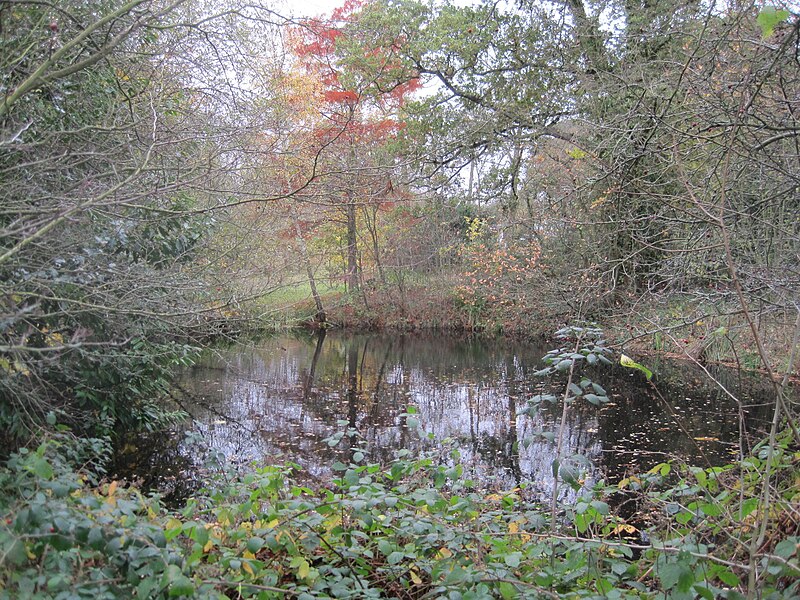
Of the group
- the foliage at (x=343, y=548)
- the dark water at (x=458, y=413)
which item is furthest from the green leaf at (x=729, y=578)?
the dark water at (x=458, y=413)

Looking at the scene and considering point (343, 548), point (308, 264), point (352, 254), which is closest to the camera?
point (343, 548)

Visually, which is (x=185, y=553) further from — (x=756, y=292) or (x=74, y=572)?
(x=756, y=292)

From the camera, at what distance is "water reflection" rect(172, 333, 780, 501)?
21.4 ft

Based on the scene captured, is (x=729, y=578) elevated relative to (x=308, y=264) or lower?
lower

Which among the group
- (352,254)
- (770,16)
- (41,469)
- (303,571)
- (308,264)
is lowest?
(303,571)

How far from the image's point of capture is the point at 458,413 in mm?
8750

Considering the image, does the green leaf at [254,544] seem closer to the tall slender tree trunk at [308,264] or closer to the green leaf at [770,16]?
the green leaf at [770,16]

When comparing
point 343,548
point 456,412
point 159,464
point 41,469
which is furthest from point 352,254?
point 41,469

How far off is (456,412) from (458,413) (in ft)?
0.24

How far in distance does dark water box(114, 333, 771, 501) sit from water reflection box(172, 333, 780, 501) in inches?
0.8

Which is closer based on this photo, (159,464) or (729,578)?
(729,578)

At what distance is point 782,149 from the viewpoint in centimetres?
366

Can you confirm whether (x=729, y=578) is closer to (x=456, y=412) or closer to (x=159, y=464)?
(x=159, y=464)

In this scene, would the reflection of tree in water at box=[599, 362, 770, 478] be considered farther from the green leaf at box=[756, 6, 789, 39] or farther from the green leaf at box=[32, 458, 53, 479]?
the green leaf at box=[32, 458, 53, 479]
